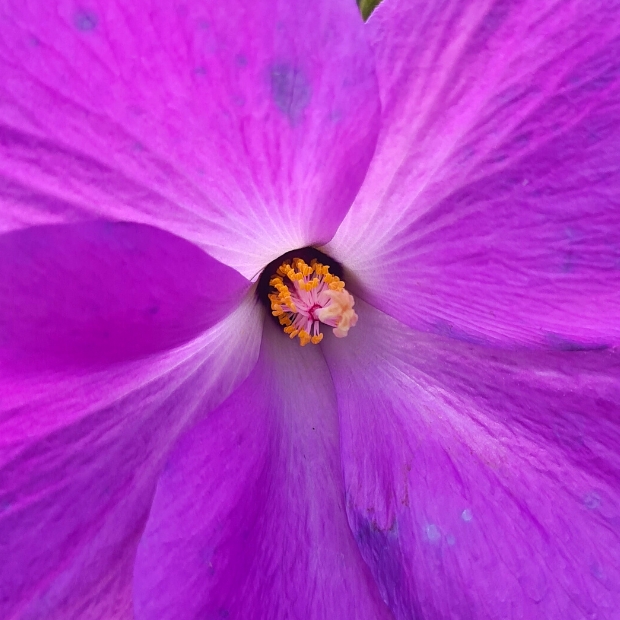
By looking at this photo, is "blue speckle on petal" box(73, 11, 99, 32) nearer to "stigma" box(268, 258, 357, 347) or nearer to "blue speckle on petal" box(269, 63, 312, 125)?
"blue speckle on petal" box(269, 63, 312, 125)

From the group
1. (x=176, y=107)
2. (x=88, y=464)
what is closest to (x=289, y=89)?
(x=176, y=107)

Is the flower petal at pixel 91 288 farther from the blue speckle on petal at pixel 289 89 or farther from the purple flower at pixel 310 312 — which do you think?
the blue speckle on petal at pixel 289 89

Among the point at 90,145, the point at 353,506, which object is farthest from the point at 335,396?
the point at 90,145

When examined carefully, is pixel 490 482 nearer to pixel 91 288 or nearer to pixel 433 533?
pixel 433 533

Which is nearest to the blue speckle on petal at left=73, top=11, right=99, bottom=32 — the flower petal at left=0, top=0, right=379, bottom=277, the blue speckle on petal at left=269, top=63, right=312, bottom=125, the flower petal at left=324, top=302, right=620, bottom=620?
the flower petal at left=0, top=0, right=379, bottom=277

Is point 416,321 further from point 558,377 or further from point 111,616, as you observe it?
point 111,616

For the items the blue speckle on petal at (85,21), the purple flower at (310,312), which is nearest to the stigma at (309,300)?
the purple flower at (310,312)
